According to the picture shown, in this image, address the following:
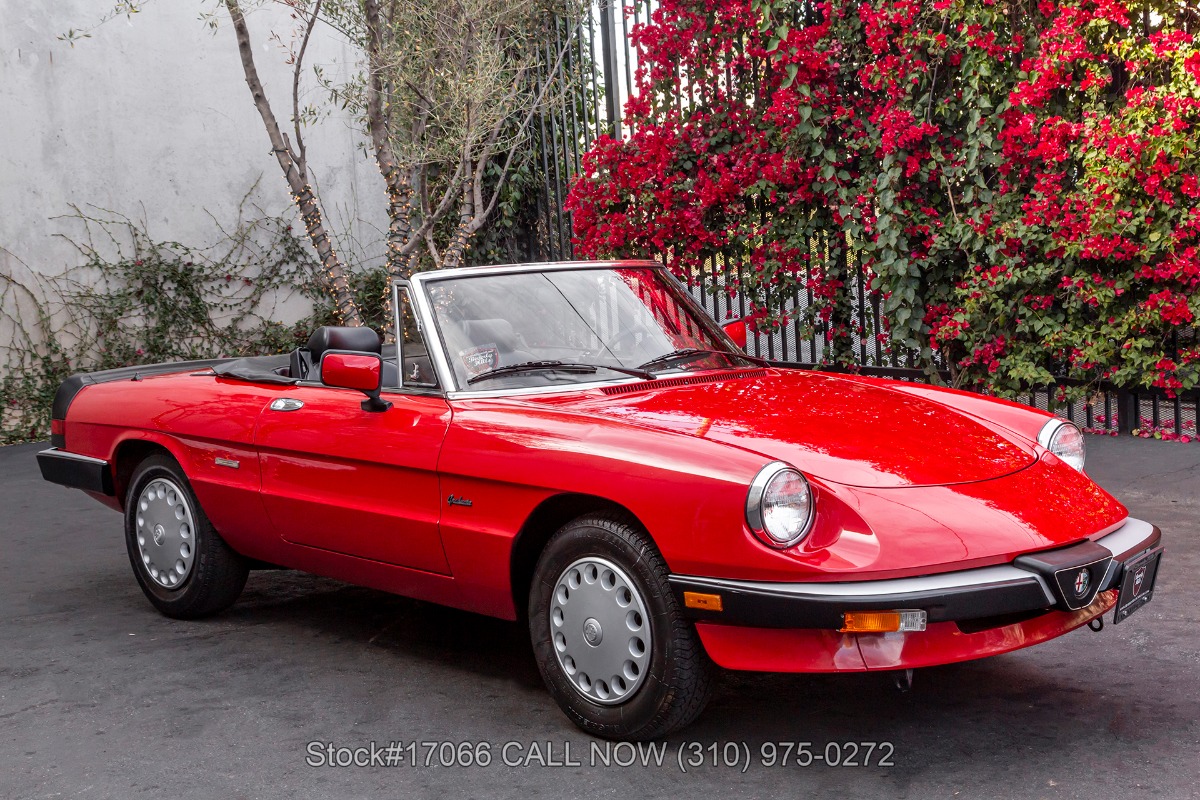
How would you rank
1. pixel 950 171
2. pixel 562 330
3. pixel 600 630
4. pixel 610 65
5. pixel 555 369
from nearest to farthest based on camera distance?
1. pixel 600 630
2. pixel 555 369
3. pixel 562 330
4. pixel 950 171
5. pixel 610 65

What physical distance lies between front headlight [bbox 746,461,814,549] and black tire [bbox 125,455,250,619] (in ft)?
8.90

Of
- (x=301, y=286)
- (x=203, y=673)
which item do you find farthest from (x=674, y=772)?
(x=301, y=286)

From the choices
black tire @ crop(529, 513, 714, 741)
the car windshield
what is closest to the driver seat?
the car windshield

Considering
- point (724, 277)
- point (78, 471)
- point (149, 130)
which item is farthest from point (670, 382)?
point (149, 130)

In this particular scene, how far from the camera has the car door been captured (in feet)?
13.5

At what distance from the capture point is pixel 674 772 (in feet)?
11.3

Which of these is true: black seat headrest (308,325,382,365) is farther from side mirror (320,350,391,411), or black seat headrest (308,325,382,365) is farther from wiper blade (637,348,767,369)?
wiper blade (637,348,767,369)

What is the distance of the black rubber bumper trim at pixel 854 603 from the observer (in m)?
3.12

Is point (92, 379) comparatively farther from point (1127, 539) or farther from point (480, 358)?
point (1127, 539)

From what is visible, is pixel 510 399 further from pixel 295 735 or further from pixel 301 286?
pixel 301 286

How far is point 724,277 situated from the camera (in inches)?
388

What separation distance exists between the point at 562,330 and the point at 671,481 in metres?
1.22

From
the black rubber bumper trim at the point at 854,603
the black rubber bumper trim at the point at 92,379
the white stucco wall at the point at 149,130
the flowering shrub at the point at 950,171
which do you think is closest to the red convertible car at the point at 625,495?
the black rubber bumper trim at the point at 854,603

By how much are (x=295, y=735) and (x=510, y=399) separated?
1.26 metres
